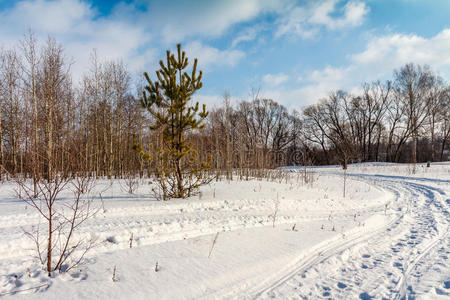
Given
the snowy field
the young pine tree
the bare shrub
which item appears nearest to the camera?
the snowy field

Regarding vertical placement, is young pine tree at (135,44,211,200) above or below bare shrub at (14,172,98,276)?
above

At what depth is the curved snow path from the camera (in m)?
2.88

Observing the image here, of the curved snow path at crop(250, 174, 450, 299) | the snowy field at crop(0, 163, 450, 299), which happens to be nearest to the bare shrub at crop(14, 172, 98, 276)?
the snowy field at crop(0, 163, 450, 299)

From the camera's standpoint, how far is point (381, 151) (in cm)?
4700

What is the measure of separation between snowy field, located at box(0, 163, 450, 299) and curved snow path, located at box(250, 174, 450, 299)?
0.01 meters

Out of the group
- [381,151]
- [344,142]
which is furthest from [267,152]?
[381,151]

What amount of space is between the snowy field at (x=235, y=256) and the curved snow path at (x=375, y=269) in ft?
0.04

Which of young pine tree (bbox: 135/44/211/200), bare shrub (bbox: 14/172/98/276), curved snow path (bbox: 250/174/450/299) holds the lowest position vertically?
curved snow path (bbox: 250/174/450/299)

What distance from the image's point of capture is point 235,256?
3.80 m

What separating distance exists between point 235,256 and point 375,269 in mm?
2039

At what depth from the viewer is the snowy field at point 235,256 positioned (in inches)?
112

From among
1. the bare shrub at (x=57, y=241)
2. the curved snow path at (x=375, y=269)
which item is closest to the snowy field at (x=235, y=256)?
the curved snow path at (x=375, y=269)

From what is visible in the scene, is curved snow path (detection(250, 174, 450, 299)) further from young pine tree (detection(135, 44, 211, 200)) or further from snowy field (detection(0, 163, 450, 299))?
young pine tree (detection(135, 44, 211, 200))

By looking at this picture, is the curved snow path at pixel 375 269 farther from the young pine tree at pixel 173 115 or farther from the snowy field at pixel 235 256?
the young pine tree at pixel 173 115
